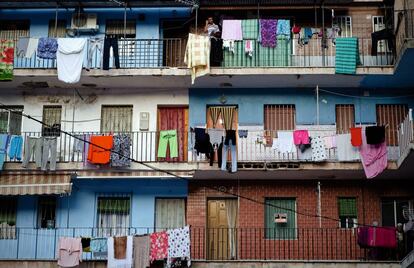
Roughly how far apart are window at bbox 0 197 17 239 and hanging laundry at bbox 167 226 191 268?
5845mm

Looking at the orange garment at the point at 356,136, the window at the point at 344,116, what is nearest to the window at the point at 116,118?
the window at the point at 344,116

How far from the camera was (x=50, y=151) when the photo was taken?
2597 cm

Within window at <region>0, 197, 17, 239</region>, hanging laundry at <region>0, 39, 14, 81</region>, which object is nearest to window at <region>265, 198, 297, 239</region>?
window at <region>0, 197, 17, 239</region>

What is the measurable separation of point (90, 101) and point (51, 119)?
63.9 inches

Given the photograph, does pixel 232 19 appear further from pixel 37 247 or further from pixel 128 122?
pixel 37 247

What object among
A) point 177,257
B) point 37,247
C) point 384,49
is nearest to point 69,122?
point 37,247

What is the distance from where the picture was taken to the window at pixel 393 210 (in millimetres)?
25938

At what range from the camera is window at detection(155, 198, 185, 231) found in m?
26.4

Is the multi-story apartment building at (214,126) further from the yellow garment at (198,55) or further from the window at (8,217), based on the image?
the yellow garment at (198,55)

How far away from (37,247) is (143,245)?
3.94 metres

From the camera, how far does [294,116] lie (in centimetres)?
2683

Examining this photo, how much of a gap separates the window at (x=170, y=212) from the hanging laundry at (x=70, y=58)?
5.34 meters

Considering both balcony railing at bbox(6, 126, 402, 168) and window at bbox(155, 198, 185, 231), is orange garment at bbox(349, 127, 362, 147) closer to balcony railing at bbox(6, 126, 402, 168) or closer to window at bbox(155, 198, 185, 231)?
balcony railing at bbox(6, 126, 402, 168)

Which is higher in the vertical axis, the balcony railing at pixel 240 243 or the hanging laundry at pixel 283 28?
the hanging laundry at pixel 283 28
